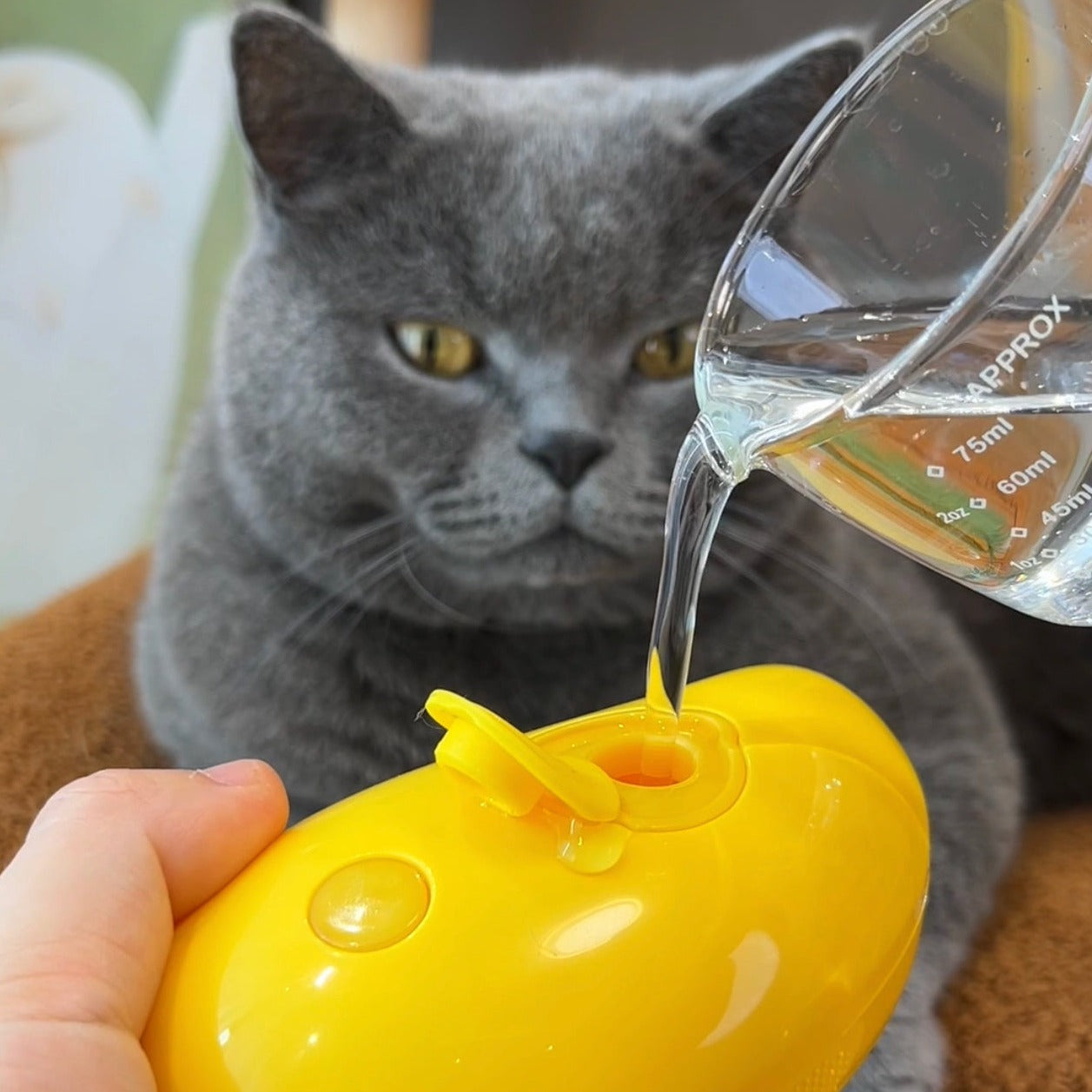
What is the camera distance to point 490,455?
78 cm

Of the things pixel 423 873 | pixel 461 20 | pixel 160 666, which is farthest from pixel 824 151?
pixel 461 20

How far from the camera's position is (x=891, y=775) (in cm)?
57

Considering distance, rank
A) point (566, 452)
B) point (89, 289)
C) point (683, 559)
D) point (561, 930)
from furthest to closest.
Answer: point (89, 289), point (566, 452), point (683, 559), point (561, 930)

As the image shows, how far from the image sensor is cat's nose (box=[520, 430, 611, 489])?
2.44 feet

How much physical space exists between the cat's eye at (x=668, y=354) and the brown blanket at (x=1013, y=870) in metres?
0.48

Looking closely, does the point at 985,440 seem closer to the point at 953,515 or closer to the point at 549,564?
the point at 953,515

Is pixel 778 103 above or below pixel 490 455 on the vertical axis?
above

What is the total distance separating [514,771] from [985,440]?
0.25 m

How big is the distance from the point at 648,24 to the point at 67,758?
46.3 inches

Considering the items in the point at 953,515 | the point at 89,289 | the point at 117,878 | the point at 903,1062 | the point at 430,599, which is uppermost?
Result: the point at 953,515

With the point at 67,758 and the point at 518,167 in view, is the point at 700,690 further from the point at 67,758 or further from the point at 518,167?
the point at 67,758

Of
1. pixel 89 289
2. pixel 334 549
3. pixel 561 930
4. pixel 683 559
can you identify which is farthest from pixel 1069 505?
pixel 89 289

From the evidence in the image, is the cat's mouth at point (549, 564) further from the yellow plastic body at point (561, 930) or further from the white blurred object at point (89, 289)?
the white blurred object at point (89, 289)

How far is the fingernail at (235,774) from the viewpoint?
54 centimetres
